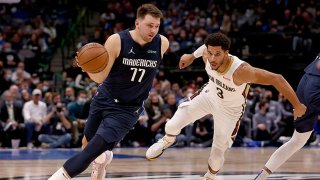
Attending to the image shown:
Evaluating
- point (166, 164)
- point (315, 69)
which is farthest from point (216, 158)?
point (166, 164)

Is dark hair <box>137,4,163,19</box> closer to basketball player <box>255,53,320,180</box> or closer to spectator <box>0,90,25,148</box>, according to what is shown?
basketball player <box>255,53,320,180</box>

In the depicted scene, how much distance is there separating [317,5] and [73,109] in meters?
10.4

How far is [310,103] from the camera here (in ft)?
26.3

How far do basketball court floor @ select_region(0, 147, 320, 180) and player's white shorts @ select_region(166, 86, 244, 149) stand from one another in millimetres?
1120

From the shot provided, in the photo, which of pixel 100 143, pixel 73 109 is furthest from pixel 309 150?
pixel 100 143

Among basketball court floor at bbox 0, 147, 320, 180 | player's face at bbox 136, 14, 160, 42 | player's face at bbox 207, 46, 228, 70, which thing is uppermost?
player's face at bbox 136, 14, 160, 42

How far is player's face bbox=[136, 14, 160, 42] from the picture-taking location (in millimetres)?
6758

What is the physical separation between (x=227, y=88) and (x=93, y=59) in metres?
1.80

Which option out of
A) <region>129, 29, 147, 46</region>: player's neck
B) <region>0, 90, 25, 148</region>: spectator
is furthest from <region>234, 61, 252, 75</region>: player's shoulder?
<region>0, 90, 25, 148</region>: spectator

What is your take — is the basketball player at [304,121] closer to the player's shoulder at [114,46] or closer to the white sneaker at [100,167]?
the white sneaker at [100,167]

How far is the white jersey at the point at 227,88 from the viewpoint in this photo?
7586mm

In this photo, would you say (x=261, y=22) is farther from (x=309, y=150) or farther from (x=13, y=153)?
(x=13, y=153)

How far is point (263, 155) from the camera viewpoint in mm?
13664

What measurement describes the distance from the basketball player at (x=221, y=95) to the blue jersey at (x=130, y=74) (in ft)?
2.43
